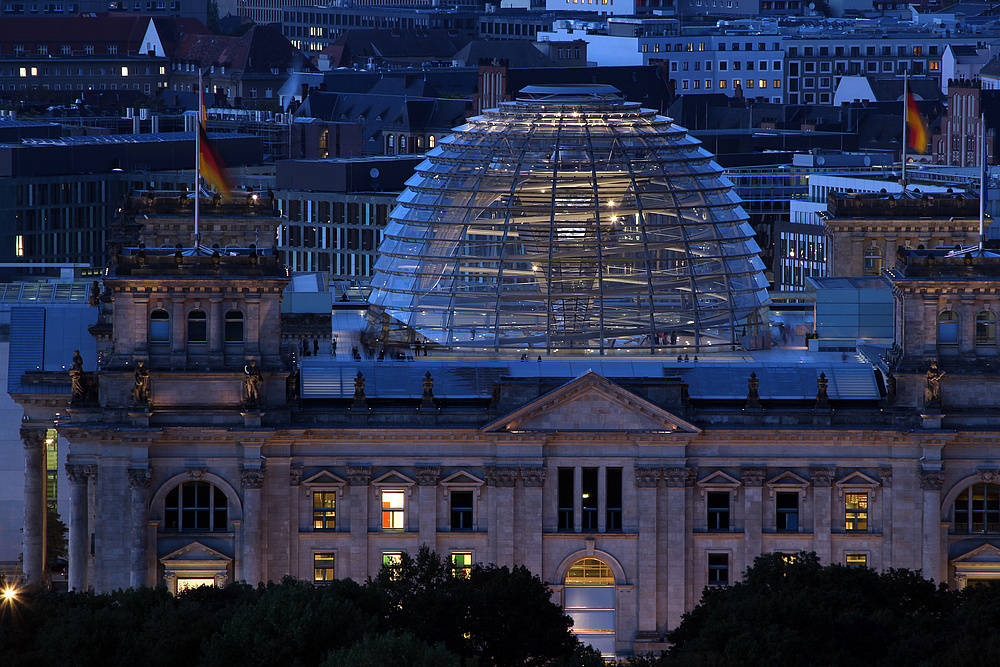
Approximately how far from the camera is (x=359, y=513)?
417ft

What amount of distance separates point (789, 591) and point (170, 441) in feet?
104

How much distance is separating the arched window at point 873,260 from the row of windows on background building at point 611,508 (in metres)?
27.7

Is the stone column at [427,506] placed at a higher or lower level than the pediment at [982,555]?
higher

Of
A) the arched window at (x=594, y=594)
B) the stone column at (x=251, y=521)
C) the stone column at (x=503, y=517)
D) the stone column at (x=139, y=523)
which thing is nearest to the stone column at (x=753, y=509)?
the arched window at (x=594, y=594)

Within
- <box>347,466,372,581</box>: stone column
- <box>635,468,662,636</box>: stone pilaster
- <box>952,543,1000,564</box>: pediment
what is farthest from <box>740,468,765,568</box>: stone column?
<box>347,466,372,581</box>: stone column

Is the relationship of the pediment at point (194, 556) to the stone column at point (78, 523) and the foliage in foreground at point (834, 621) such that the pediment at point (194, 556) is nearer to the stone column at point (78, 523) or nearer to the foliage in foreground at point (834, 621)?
the stone column at point (78, 523)

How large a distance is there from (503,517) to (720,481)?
10727 mm

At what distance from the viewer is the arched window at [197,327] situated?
411 ft

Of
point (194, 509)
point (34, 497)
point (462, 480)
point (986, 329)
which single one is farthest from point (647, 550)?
point (34, 497)

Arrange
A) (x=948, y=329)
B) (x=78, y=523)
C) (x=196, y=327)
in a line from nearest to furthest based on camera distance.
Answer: (x=196, y=327) < (x=948, y=329) < (x=78, y=523)

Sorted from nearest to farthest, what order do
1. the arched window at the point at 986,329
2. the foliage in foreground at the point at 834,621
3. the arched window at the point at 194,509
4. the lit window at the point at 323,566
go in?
the foliage in foreground at the point at 834,621 < the arched window at the point at 194,509 < the arched window at the point at 986,329 < the lit window at the point at 323,566

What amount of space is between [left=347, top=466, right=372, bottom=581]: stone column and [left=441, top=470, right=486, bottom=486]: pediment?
12.5ft

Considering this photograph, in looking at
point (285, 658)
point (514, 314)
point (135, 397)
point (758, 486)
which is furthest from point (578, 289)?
point (285, 658)

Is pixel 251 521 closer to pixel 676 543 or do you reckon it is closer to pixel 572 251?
pixel 676 543
